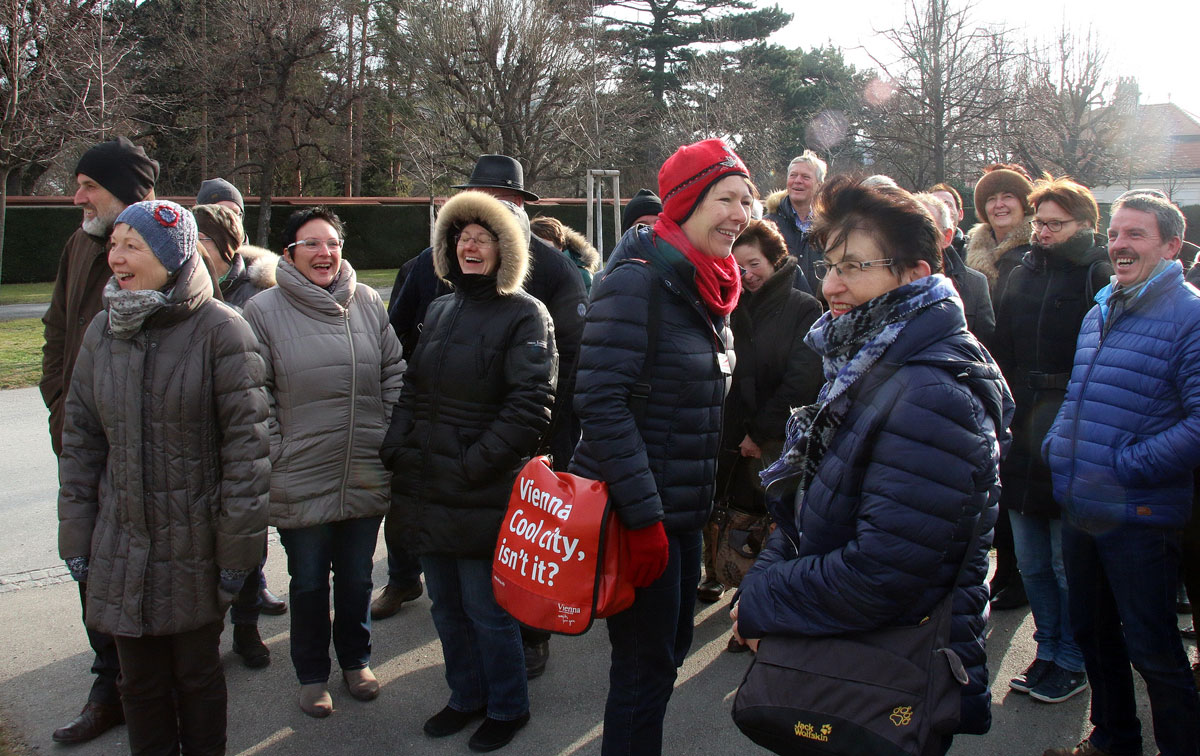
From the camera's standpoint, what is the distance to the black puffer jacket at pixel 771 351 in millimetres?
4023

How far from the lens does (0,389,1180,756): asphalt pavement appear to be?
10.8 ft

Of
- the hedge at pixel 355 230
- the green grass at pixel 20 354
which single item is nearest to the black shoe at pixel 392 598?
the green grass at pixel 20 354

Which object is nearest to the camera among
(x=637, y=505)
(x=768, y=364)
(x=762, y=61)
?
(x=637, y=505)

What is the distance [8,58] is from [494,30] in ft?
49.7

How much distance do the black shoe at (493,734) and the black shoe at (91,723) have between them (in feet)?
4.42

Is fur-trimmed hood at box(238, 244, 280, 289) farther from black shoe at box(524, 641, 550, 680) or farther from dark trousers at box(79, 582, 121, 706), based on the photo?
black shoe at box(524, 641, 550, 680)

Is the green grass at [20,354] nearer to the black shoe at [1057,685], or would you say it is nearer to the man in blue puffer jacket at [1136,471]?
the black shoe at [1057,685]

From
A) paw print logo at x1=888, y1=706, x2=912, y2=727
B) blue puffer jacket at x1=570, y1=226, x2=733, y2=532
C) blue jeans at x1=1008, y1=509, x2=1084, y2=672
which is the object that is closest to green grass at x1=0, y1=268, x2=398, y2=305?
blue jeans at x1=1008, y1=509, x2=1084, y2=672

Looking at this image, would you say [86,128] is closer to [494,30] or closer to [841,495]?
[494,30]

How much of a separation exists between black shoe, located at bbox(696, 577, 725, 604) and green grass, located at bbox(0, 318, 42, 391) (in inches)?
354

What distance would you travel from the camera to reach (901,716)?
1782 mm

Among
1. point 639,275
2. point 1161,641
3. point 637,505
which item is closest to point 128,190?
point 639,275

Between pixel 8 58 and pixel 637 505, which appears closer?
pixel 637 505

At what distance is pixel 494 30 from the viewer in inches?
1076
